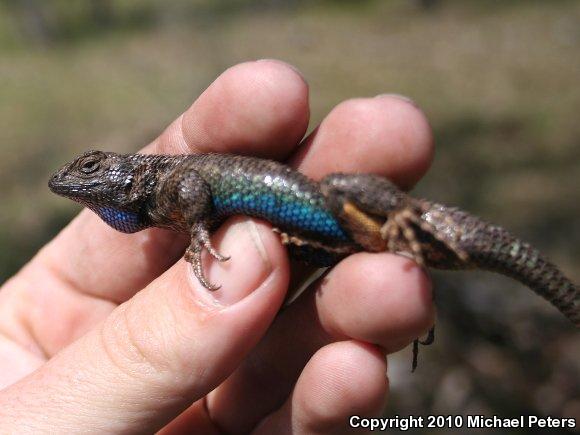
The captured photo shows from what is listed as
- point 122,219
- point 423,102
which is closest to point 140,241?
point 122,219

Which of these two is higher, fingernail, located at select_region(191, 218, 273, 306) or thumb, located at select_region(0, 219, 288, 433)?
fingernail, located at select_region(191, 218, 273, 306)

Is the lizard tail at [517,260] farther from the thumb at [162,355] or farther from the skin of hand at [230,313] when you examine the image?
the thumb at [162,355]

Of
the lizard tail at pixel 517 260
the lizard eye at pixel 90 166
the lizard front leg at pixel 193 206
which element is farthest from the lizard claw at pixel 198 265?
the lizard tail at pixel 517 260

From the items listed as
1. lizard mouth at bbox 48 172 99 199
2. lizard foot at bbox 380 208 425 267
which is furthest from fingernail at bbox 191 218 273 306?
lizard mouth at bbox 48 172 99 199

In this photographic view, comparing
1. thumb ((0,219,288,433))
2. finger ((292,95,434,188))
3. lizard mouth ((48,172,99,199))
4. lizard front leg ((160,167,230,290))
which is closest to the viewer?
thumb ((0,219,288,433))

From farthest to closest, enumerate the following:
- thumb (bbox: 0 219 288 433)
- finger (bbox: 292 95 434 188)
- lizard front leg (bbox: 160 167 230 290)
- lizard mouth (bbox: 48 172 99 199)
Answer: lizard mouth (bbox: 48 172 99 199) → finger (bbox: 292 95 434 188) → lizard front leg (bbox: 160 167 230 290) → thumb (bbox: 0 219 288 433)

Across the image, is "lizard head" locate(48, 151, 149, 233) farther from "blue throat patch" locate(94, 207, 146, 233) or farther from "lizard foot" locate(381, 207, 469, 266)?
"lizard foot" locate(381, 207, 469, 266)

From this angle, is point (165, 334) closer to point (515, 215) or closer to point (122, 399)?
point (122, 399)
